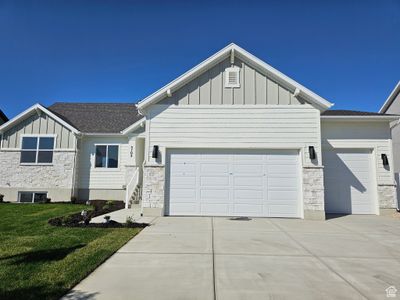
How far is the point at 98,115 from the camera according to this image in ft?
61.8

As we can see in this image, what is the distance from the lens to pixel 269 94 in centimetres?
1064

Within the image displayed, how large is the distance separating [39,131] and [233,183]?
40.2ft

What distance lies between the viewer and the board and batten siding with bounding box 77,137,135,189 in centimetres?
1602

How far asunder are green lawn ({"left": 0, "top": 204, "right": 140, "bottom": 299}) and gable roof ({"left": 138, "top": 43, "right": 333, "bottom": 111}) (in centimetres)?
528

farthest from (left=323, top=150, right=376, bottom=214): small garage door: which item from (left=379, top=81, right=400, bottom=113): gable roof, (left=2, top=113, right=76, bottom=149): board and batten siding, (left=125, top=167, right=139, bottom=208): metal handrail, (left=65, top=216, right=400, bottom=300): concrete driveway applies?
(left=2, top=113, right=76, bottom=149): board and batten siding

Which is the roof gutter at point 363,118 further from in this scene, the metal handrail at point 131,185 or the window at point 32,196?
the window at point 32,196

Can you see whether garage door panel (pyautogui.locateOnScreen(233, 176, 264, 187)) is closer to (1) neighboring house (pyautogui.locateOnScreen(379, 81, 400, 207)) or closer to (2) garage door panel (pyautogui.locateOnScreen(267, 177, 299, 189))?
(2) garage door panel (pyautogui.locateOnScreen(267, 177, 299, 189))

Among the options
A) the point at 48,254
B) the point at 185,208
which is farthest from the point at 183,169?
the point at 48,254

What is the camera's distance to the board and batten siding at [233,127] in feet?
34.1

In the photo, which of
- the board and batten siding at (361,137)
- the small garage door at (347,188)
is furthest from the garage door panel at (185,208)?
the board and batten siding at (361,137)

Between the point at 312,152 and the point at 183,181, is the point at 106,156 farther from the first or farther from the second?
the point at 312,152

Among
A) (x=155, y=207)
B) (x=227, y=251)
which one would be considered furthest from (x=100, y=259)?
(x=155, y=207)

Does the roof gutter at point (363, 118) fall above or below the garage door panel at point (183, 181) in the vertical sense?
above

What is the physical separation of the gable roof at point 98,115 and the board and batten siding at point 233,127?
694 cm
